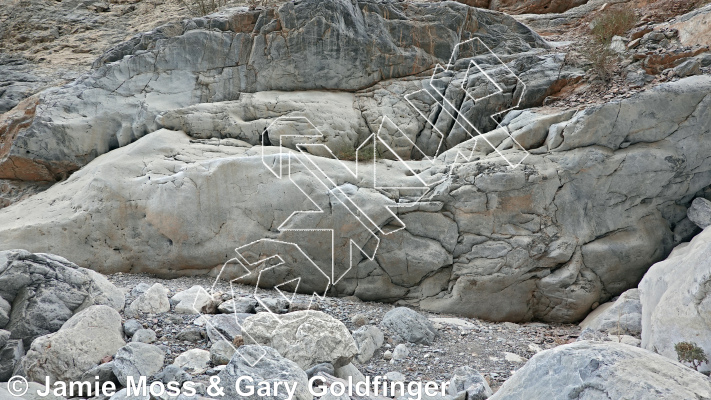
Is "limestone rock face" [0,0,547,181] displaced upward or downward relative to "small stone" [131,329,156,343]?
upward

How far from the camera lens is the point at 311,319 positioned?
3.67 metres

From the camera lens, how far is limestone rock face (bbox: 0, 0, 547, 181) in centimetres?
645

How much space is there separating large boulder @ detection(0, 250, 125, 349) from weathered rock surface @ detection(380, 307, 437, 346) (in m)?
2.32

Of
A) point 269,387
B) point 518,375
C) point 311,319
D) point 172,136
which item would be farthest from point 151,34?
point 518,375

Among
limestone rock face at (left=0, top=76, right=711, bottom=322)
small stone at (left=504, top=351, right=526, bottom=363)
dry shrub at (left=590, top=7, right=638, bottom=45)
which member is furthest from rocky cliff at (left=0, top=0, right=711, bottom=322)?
dry shrub at (left=590, top=7, right=638, bottom=45)

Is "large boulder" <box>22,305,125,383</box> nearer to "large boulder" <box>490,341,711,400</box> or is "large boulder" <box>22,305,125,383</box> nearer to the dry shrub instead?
"large boulder" <box>490,341,711,400</box>

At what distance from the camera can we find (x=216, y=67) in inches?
273

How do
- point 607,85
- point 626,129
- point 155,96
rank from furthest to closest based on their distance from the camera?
1. point 155,96
2. point 607,85
3. point 626,129

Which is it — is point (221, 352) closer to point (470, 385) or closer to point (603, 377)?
point (470, 385)

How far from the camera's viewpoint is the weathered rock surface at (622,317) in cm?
466

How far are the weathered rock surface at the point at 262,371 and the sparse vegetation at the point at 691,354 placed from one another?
2687mm

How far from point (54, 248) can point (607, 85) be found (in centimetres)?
→ 672

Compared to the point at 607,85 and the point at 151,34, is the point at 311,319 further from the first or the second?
the point at 151,34

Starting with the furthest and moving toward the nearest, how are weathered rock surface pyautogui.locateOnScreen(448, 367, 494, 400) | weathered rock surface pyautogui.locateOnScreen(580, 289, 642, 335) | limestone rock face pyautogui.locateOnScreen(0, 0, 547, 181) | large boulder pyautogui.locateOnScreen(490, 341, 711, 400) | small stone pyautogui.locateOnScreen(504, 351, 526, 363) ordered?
limestone rock face pyautogui.locateOnScreen(0, 0, 547, 181) → weathered rock surface pyautogui.locateOnScreen(580, 289, 642, 335) → small stone pyautogui.locateOnScreen(504, 351, 526, 363) → weathered rock surface pyautogui.locateOnScreen(448, 367, 494, 400) → large boulder pyautogui.locateOnScreen(490, 341, 711, 400)
